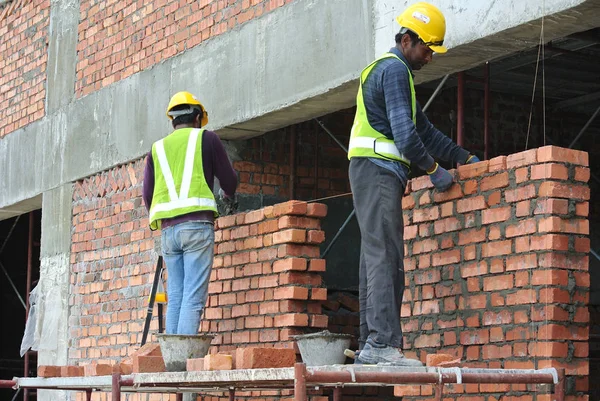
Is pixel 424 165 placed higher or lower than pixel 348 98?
lower

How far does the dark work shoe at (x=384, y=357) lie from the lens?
18.8ft

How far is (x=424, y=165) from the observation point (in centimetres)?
633

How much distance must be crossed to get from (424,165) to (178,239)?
176 cm

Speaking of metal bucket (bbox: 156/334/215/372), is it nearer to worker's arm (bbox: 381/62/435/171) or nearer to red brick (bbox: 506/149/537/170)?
worker's arm (bbox: 381/62/435/171)

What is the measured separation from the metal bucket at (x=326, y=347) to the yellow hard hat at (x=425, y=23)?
1.56 meters

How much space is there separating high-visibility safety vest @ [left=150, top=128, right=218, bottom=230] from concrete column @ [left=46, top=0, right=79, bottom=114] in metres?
3.72

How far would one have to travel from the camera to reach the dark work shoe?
5.72m

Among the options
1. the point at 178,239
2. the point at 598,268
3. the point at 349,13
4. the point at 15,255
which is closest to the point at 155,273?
the point at 178,239

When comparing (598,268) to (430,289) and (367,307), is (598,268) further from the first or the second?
(367,307)

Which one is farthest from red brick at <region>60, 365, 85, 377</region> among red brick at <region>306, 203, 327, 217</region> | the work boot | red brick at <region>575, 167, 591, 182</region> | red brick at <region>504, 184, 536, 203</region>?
red brick at <region>575, 167, 591, 182</region>

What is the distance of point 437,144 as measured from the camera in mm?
6723

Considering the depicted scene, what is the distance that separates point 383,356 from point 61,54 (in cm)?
641

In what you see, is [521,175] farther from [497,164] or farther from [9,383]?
[9,383]

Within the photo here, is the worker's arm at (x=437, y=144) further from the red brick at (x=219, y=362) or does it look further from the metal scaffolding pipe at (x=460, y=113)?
the red brick at (x=219, y=362)
